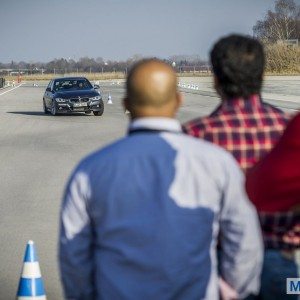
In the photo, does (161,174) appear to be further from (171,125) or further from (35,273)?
(35,273)

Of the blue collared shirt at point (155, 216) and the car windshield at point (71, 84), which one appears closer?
the blue collared shirt at point (155, 216)

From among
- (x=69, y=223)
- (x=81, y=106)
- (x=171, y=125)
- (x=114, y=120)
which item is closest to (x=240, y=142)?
(x=171, y=125)

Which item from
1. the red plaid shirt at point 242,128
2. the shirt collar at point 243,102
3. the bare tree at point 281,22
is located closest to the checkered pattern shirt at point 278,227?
the red plaid shirt at point 242,128

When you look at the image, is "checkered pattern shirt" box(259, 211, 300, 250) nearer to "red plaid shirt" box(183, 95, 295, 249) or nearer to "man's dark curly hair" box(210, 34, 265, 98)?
"red plaid shirt" box(183, 95, 295, 249)

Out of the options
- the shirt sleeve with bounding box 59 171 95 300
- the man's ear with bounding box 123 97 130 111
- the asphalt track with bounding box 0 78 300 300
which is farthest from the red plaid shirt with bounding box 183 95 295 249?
the asphalt track with bounding box 0 78 300 300

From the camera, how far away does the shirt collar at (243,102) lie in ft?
14.8

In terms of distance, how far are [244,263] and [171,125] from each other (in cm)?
59

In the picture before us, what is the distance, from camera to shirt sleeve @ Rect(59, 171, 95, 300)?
3.64 metres

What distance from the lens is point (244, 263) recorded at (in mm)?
3756

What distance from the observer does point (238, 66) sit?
176 inches

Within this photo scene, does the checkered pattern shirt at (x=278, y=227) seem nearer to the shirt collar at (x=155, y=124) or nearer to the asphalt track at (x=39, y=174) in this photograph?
the shirt collar at (x=155, y=124)

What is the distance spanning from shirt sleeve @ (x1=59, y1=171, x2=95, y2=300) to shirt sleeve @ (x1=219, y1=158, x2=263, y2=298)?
51cm

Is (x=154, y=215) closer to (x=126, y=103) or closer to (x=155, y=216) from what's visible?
(x=155, y=216)

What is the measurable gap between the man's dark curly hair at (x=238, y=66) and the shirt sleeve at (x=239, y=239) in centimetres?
84
